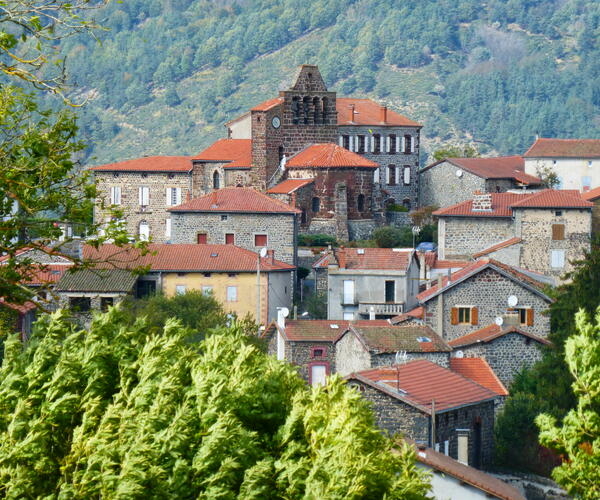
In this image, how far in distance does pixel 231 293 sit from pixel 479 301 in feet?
43.7

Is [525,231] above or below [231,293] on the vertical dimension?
above

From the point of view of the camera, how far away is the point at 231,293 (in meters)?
70.4

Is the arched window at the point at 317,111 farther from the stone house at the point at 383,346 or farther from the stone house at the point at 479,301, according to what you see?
the stone house at the point at 383,346

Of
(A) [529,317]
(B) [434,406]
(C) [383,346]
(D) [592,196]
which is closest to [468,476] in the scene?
(B) [434,406]

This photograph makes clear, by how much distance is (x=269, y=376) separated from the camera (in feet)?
73.2

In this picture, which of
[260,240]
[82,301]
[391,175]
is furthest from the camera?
[391,175]

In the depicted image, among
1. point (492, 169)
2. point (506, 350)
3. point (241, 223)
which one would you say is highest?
point (492, 169)

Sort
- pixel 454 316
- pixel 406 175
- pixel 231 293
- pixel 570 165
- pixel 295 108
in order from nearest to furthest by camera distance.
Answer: pixel 454 316 → pixel 231 293 → pixel 295 108 → pixel 406 175 → pixel 570 165

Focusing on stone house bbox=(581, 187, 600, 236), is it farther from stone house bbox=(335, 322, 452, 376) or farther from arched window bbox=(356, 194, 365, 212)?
stone house bbox=(335, 322, 452, 376)

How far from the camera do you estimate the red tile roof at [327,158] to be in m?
86.8

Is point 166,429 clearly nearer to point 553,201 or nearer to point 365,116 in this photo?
point 553,201

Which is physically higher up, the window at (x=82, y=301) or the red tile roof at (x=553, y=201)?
the red tile roof at (x=553, y=201)

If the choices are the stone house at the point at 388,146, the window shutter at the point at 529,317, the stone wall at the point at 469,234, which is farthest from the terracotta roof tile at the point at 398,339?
the stone house at the point at 388,146

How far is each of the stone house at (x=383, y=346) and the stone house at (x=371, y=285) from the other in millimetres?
13013
